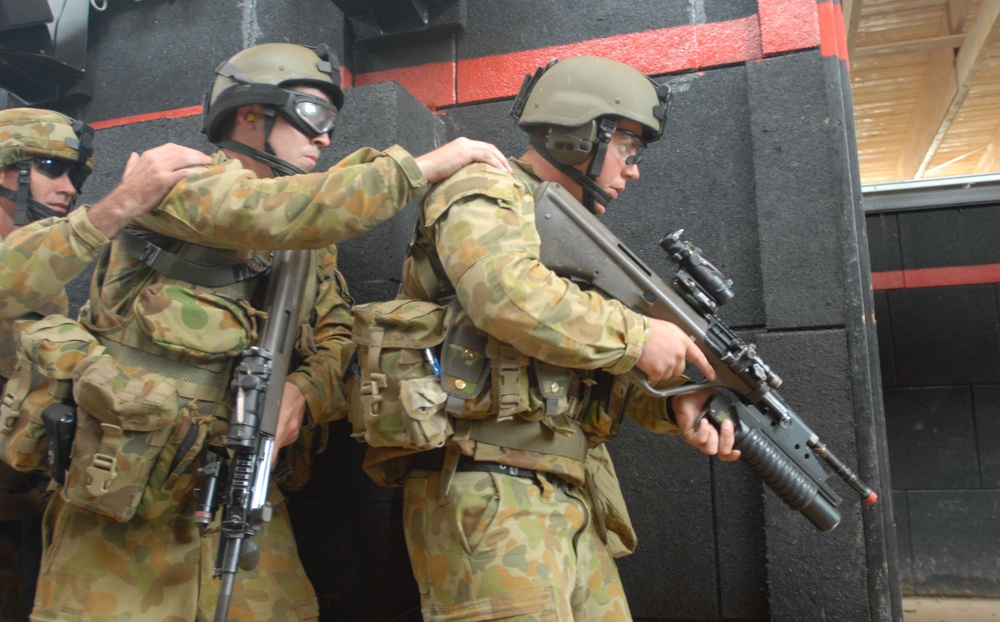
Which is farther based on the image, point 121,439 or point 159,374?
point 159,374

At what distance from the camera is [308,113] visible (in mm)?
2449

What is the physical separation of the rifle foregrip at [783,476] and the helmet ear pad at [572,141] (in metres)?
0.84

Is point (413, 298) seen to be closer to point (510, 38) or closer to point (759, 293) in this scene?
point (759, 293)

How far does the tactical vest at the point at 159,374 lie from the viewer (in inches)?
78.5

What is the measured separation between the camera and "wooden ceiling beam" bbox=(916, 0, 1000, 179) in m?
6.09

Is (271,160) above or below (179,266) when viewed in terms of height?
above

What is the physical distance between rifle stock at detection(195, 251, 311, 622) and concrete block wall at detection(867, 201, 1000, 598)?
15.0ft

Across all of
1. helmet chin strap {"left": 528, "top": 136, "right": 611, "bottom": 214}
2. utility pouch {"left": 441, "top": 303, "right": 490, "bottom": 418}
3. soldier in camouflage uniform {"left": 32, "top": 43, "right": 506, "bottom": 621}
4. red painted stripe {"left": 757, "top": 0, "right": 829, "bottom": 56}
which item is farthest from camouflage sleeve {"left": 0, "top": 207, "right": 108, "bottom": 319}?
red painted stripe {"left": 757, "top": 0, "right": 829, "bottom": 56}

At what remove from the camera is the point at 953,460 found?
18.0 ft

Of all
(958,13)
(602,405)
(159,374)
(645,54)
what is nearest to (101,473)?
(159,374)

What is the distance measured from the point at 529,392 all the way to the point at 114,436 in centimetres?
98

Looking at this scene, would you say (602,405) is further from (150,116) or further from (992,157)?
(992,157)

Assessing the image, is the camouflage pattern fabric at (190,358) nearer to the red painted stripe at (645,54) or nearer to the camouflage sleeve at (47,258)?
the camouflage sleeve at (47,258)

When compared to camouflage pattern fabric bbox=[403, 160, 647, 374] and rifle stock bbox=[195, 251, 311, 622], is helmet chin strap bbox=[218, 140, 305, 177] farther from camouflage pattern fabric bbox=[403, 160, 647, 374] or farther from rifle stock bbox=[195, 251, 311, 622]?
camouflage pattern fabric bbox=[403, 160, 647, 374]
